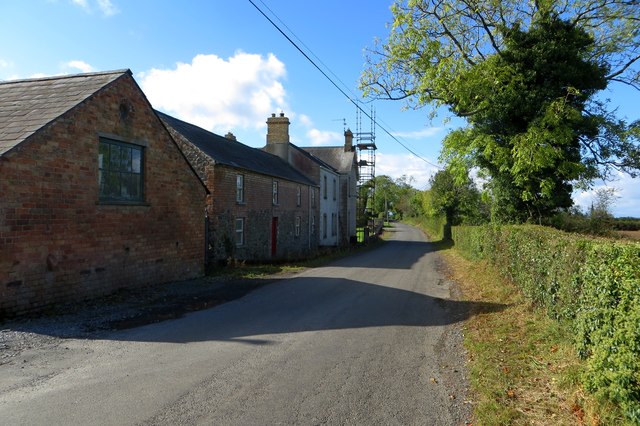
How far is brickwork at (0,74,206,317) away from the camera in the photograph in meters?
8.51

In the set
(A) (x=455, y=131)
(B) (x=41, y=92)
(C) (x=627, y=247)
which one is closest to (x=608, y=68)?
(A) (x=455, y=131)

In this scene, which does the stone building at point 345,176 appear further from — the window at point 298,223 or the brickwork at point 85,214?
the brickwork at point 85,214

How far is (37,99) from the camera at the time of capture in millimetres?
10500

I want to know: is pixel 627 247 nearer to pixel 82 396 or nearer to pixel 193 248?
pixel 82 396

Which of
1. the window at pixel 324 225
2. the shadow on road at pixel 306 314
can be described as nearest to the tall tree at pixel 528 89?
the shadow on road at pixel 306 314

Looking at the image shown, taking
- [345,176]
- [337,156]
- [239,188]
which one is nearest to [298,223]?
[239,188]

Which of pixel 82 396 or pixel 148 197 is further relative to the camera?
pixel 148 197

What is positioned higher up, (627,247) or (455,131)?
(455,131)

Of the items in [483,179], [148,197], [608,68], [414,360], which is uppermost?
[608,68]

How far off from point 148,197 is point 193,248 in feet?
9.75

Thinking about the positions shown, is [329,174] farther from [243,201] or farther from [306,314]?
[306,314]

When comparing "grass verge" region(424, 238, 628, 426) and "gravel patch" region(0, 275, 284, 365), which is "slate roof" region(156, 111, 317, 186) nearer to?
"gravel patch" region(0, 275, 284, 365)

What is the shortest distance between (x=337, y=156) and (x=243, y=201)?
82.4 ft

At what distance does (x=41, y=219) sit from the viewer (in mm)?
9023
